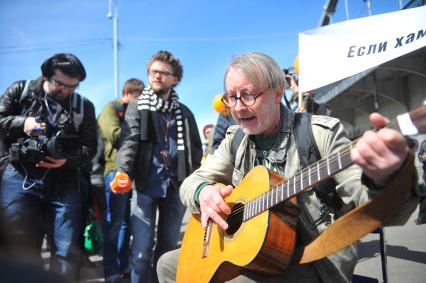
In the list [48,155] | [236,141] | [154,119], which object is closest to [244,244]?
[236,141]

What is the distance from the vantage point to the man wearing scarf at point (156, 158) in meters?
2.99

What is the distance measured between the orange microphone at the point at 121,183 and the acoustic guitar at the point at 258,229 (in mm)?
1119

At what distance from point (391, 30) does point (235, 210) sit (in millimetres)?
2261

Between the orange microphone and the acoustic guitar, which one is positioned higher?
the acoustic guitar

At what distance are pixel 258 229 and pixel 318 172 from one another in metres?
0.41

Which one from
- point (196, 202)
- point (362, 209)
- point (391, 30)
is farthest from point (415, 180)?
point (391, 30)

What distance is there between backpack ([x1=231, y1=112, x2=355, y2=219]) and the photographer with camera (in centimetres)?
179

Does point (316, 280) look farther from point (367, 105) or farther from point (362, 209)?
point (367, 105)

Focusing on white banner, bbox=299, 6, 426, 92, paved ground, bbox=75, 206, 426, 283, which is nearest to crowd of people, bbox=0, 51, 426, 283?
paved ground, bbox=75, 206, 426, 283

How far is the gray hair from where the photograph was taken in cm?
186

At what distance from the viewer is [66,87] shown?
107 inches

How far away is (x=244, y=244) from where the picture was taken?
60.6 inches

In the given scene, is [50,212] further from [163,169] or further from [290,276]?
[290,276]

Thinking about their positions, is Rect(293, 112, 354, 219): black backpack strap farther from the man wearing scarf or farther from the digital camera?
the digital camera
